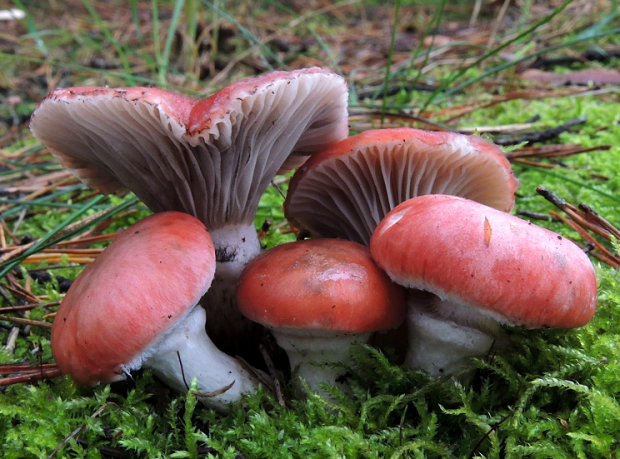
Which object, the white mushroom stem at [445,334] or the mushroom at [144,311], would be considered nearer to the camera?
the mushroom at [144,311]

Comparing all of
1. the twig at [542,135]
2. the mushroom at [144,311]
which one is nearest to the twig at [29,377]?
the mushroom at [144,311]

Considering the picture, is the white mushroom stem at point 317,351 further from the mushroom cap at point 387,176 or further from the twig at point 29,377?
the twig at point 29,377

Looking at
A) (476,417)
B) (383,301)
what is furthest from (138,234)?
(476,417)

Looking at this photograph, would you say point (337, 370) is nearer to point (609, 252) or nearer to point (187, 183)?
point (187, 183)

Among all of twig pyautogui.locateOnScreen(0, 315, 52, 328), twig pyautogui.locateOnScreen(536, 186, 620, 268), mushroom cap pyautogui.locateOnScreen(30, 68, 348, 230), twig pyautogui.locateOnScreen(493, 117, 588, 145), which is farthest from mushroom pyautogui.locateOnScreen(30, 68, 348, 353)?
twig pyautogui.locateOnScreen(493, 117, 588, 145)

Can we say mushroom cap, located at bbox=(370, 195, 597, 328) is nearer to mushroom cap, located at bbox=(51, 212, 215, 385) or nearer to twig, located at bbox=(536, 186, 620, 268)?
mushroom cap, located at bbox=(51, 212, 215, 385)

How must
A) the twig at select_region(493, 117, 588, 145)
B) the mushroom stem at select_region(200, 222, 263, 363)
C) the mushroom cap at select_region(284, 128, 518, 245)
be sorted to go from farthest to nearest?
1. the twig at select_region(493, 117, 588, 145)
2. the mushroom stem at select_region(200, 222, 263, 363)
3. the mushroom cap at select_region(284, 128, 518, 245)
